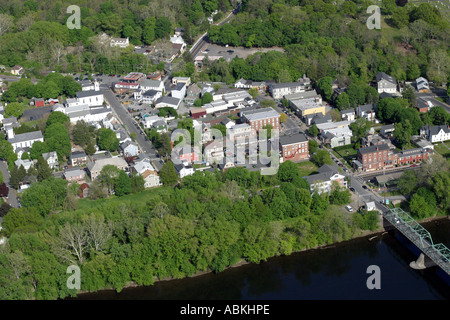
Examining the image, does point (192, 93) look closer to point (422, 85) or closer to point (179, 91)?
point (179, 91)

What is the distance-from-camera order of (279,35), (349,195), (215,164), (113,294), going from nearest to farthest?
(113,294), (349,195), (215,164), (279,35)

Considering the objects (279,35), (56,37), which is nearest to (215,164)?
(279,35)

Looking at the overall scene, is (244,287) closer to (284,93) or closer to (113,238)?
(113,238)

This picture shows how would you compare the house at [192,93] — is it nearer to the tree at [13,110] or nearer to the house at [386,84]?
the tree at [13,110]

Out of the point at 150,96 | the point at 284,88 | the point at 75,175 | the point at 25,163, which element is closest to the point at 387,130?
the point at 284,88

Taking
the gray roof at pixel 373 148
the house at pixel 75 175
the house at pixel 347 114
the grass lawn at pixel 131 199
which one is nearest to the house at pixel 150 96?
the house at pixel 75 175
